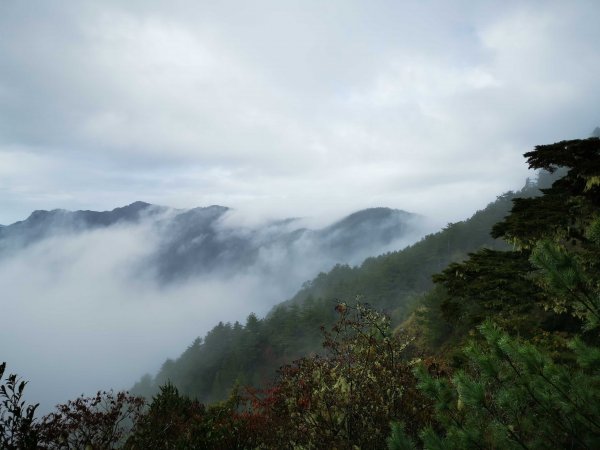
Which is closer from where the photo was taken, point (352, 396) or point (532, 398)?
point (532, 398)

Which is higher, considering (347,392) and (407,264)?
(347,392)

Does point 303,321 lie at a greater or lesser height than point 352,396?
lesser

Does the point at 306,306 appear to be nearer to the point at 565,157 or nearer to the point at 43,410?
the point at 565,157

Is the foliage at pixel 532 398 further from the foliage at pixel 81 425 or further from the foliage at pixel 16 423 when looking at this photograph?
Result: the foliage at pixel 81 425

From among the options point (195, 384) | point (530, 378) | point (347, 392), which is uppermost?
point (530, 378)

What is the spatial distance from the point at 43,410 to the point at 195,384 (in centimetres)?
19247

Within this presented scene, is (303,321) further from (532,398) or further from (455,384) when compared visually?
(532,398)

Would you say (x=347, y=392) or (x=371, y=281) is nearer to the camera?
(x=347, y=392)

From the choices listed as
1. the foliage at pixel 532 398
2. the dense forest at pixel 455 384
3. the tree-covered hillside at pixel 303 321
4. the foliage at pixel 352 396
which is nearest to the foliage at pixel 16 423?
the dense forest at pixel 455 384

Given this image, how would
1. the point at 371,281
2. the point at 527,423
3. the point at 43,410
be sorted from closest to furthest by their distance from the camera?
the point at 527,423 → the point at 371,281 → the point at 43,410

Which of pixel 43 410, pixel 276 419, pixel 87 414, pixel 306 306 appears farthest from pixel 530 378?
pixel 43 410

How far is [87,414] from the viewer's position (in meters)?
6.02

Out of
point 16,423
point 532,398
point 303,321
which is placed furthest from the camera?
point 303,321

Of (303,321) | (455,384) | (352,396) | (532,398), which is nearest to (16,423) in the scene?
(352,396)
